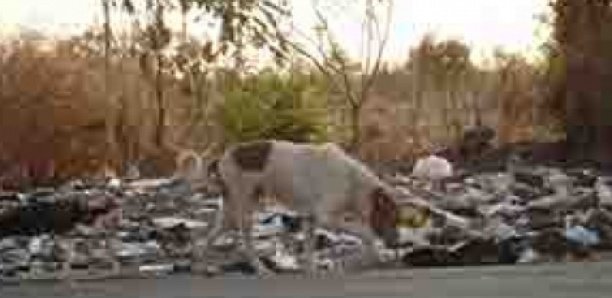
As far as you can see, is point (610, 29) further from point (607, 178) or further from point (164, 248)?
point (164, 248)

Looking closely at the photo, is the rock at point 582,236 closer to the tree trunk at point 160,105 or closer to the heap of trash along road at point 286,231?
the heap of trash along road at point 286,231

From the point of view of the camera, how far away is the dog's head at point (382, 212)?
1344 centimetres

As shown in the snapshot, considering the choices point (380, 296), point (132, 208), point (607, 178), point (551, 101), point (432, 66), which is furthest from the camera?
point (432, 66)

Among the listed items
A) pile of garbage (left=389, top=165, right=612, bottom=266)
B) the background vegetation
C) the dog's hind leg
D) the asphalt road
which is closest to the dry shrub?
the background vegetation

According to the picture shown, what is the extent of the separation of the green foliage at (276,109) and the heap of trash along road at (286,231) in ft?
32.3

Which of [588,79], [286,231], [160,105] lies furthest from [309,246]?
[160,105]

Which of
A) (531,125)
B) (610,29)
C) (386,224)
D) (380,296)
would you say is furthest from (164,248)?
(531,125)

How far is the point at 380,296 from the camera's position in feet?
32.4

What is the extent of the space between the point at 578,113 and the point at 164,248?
1247cm

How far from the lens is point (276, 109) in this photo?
31.8 metres

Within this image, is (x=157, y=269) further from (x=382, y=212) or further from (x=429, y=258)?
(x=429, y=258)

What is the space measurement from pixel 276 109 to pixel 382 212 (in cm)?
1846

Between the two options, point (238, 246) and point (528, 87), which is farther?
point (528, 87)

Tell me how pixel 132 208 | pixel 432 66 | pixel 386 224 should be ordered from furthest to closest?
pixel 432 66
pixel 132 208
pixel 386 224
